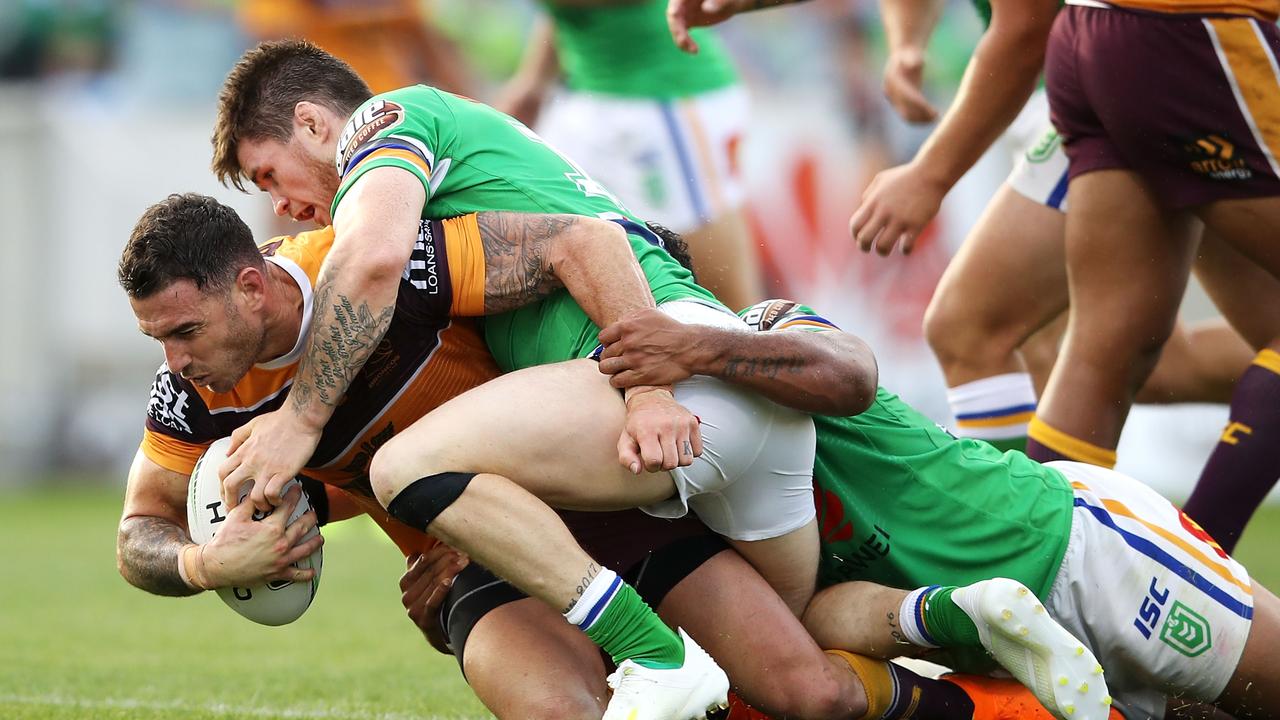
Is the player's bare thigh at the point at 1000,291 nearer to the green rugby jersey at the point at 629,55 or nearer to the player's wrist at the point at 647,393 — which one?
the player's wrist at the point at 647,393

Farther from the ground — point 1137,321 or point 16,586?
point 1137,321

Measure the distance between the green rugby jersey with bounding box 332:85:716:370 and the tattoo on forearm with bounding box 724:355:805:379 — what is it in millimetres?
362

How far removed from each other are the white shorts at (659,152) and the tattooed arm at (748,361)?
3893 mm

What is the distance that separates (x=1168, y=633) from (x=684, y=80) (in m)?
4.38

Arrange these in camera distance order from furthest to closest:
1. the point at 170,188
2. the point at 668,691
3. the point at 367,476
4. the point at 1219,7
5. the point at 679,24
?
1. the point at 170,188
2. the point at 679,24
3. the point at 1219,7
4. the point at 367,476
5. the point at 668,691

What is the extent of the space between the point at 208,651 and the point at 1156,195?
3703mm

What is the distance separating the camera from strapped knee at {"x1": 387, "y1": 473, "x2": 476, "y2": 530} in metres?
3.23

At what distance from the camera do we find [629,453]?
10.7 feet

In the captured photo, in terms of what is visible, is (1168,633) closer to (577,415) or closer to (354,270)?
(577,415)

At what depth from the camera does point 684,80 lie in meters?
7.41

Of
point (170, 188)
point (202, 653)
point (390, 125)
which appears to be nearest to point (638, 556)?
point (390, 125)

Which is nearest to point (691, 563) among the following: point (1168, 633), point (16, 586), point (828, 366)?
point (828, 366)

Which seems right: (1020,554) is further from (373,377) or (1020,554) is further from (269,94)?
(269,94)

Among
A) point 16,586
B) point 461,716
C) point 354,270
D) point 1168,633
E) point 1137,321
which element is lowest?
point 16,586
